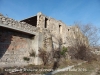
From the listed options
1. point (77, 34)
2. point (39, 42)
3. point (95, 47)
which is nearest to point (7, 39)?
point (39, 42)

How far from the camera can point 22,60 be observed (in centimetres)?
1097

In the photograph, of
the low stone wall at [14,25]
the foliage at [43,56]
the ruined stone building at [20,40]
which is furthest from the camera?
the foliage at [43,56]

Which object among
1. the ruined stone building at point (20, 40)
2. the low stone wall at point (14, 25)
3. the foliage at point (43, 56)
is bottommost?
the foliage at point (43, 56)

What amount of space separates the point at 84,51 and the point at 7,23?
13504mm

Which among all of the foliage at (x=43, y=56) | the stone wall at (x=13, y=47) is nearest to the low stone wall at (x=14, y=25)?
the stone wall at (x=13, y=47)

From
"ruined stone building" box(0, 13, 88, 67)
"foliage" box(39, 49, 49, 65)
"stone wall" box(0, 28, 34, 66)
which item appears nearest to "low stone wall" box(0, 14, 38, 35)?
"ruined stone building" box(0, 13, 88, 67)

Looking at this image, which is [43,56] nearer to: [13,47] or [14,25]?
[13,47]

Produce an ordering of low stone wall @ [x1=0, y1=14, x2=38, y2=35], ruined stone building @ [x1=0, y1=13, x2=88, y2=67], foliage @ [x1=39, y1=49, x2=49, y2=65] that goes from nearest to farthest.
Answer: low stone wall @ [x1=0, y1=14, x2=38, y2=35], ruined stone building @ [x1=0, y1=13, x2=88, y2=67], foliage @ [x1=39, y1=49, x2=49, y2=65]

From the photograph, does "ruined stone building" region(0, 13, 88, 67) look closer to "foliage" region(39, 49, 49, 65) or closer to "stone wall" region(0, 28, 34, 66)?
"stone wall" region(0, 28, 34, 66)

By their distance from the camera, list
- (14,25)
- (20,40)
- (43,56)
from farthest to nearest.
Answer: (43,56), (20,40), (14,25)

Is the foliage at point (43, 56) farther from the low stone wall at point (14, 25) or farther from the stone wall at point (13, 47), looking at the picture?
the low stone wall at point (14, 25)

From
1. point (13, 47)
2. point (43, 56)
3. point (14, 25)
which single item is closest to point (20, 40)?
point (13, 47)

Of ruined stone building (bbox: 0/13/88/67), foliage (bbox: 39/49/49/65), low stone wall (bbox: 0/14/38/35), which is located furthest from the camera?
foliage (bbox: 39/49/49/65)

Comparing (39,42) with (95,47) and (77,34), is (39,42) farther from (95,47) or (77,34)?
(95,47)
